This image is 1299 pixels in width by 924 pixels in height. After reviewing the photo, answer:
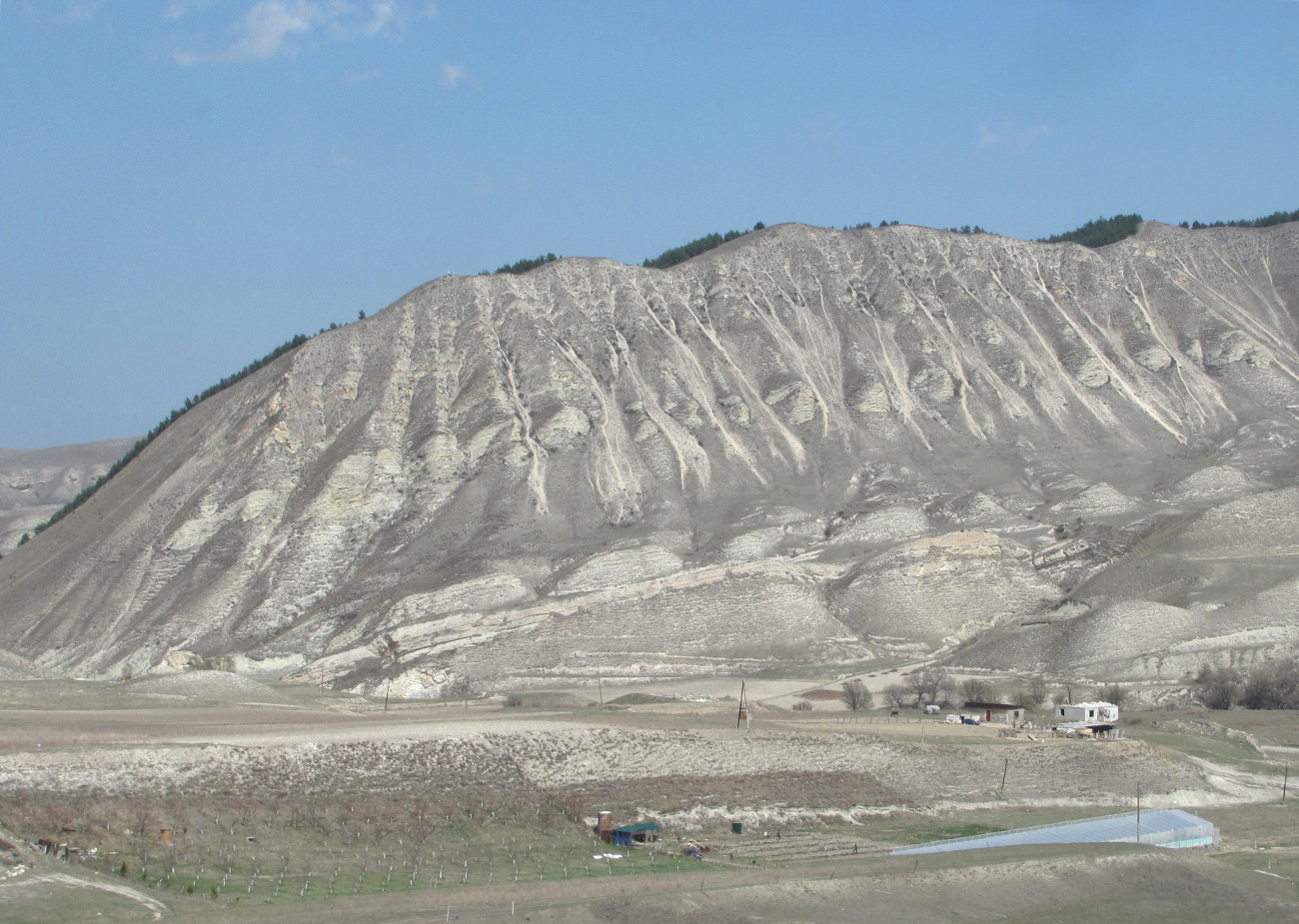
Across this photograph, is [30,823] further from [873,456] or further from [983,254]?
[983,254]

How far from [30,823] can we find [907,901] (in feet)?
63.8

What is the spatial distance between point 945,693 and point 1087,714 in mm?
11563

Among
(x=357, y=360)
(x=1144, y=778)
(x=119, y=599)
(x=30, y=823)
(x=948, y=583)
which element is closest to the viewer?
(x=30, y=823)

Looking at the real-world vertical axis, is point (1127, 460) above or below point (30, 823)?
above

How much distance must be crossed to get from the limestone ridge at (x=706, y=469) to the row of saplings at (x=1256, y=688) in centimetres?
328

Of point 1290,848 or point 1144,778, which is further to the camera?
point 1144,778

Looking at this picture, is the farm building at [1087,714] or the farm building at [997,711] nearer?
the farm building at [1087,714]

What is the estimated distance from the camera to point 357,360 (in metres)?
114

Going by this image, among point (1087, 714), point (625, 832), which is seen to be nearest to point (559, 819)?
point (625, 832)

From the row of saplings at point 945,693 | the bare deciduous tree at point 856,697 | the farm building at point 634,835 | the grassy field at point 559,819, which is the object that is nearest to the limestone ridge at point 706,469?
the row of saplings at point 945,693

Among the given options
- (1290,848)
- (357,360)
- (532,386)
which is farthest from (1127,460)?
(1290,848)

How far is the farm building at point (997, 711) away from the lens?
58.5 meters

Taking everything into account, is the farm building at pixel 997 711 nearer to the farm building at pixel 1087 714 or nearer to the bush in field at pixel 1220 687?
the farm building at pixel 1087 714

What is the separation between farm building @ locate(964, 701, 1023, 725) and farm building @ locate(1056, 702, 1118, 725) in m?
1.83
